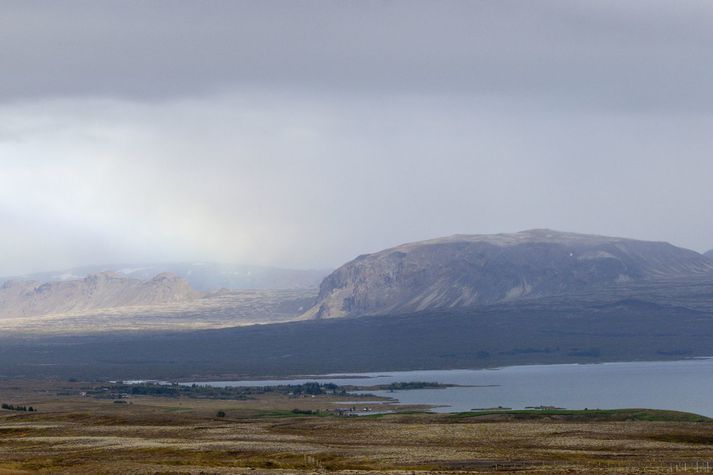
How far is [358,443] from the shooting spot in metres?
75.4

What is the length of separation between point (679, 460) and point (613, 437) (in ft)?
52.5

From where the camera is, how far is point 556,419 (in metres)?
94.4

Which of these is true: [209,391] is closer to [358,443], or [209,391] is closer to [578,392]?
[578,392]

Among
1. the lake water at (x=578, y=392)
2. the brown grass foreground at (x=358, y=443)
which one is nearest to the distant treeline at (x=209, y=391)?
the lake water at (x=578, y=392)

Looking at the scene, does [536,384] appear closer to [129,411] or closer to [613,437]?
[129,411]

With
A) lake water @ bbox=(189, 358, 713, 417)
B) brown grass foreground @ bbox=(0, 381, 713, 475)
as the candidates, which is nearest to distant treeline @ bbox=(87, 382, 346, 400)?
lake water @ bbox=(189, 358, 713, 417)

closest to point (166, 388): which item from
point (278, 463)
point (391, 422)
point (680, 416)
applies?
point (391, 422)

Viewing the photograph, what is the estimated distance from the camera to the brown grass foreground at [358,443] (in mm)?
60281

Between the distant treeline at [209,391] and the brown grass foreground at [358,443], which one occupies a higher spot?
the brown grass foreground at [358,443]

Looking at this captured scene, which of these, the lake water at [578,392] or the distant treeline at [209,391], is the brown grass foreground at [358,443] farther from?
the distant treeline at [209,391]

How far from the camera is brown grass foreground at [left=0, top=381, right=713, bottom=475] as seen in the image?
6028 centimetres

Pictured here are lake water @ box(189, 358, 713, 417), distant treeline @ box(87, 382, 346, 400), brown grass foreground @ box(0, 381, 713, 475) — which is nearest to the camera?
brown grass foreground @ box(0, 381, 713, 475)

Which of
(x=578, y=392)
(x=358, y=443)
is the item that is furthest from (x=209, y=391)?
(x=358, y=443)

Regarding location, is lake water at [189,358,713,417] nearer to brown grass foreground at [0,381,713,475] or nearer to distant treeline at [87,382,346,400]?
distant treeline at [87,382,346,400]
